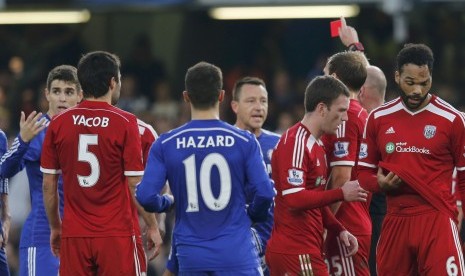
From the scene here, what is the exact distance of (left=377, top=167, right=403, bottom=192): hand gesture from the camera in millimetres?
10508

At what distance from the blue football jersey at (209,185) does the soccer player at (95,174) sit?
485 mm

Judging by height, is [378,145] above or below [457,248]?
above

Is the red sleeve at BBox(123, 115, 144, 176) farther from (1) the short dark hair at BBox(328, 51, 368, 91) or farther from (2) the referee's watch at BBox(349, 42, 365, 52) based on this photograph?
(2) the referee's watch at BBox(349, 42, 365, 52)

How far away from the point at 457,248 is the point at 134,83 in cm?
1226

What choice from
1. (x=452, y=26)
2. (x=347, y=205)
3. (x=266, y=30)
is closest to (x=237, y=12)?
(x=266, y=30)

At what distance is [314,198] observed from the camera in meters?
10.3

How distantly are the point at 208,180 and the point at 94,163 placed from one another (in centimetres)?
102

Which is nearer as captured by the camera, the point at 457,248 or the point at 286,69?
the point at 457,248

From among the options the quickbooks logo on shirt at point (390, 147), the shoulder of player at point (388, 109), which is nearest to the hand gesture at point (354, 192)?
the quickbooks logo on shirt at point (390, 147)

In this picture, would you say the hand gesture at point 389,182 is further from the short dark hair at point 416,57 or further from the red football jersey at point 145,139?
the red football jersey at point 145,139

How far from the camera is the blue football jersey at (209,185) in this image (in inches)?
385

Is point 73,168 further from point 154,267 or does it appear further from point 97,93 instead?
point 154,267

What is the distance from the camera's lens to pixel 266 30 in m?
22.7

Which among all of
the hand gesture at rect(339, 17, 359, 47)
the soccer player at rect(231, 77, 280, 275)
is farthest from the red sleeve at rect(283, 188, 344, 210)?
the hand gesture at rect(339, 17, 359, 47)
